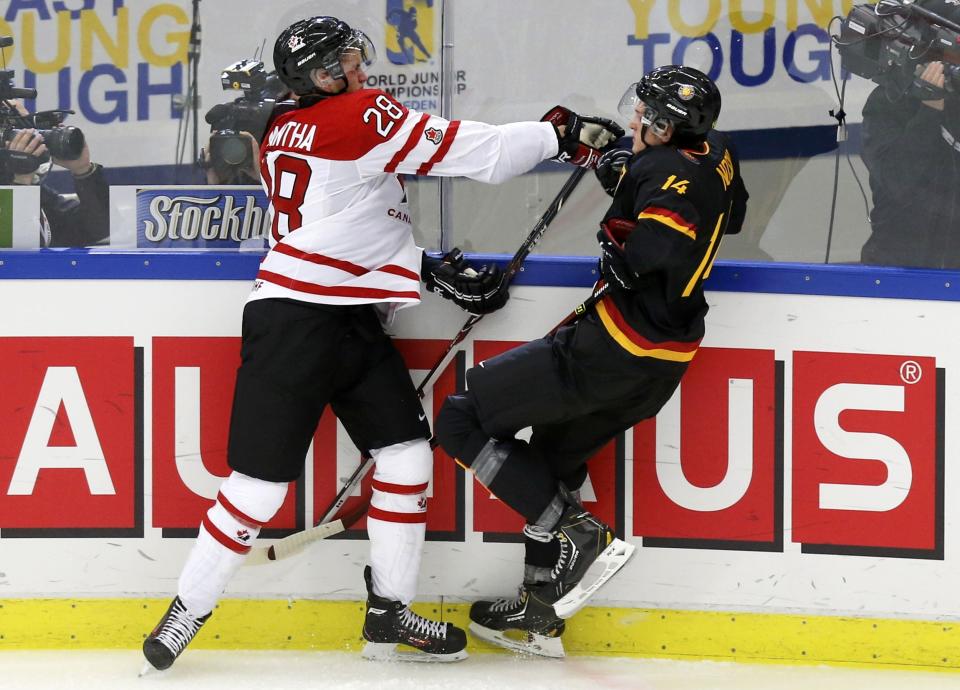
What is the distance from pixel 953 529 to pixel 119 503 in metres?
1.70

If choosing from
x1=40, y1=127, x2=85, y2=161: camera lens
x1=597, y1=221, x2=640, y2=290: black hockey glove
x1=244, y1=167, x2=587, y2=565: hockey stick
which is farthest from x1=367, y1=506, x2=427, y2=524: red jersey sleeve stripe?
x1=40, y1=127, x2=85, y2=161: camera lens

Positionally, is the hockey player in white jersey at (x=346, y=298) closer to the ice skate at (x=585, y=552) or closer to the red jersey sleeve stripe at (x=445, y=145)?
the red jersey sleeve stripe at (x=445, y=145)

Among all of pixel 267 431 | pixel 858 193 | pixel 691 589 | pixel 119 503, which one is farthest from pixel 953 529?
pixel 119 503

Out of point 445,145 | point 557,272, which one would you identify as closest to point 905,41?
point 557,272

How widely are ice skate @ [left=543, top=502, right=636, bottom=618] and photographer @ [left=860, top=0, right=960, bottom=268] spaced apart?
773 millimetres

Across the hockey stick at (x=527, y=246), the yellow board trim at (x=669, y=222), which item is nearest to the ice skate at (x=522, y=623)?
the hockey stick at (x=527, y=246)

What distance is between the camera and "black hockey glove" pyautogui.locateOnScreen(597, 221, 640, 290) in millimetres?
2234

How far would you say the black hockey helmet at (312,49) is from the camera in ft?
7.59

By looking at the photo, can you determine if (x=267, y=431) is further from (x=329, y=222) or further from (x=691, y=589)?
(x=691, y=589)

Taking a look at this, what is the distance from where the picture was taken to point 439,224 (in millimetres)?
2680

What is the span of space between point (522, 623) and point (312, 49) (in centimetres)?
119

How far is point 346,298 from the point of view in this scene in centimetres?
238

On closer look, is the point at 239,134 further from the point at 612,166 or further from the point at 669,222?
the point at 669,222

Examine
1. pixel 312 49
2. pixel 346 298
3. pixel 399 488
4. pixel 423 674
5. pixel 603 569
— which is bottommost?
pixel 423 674
